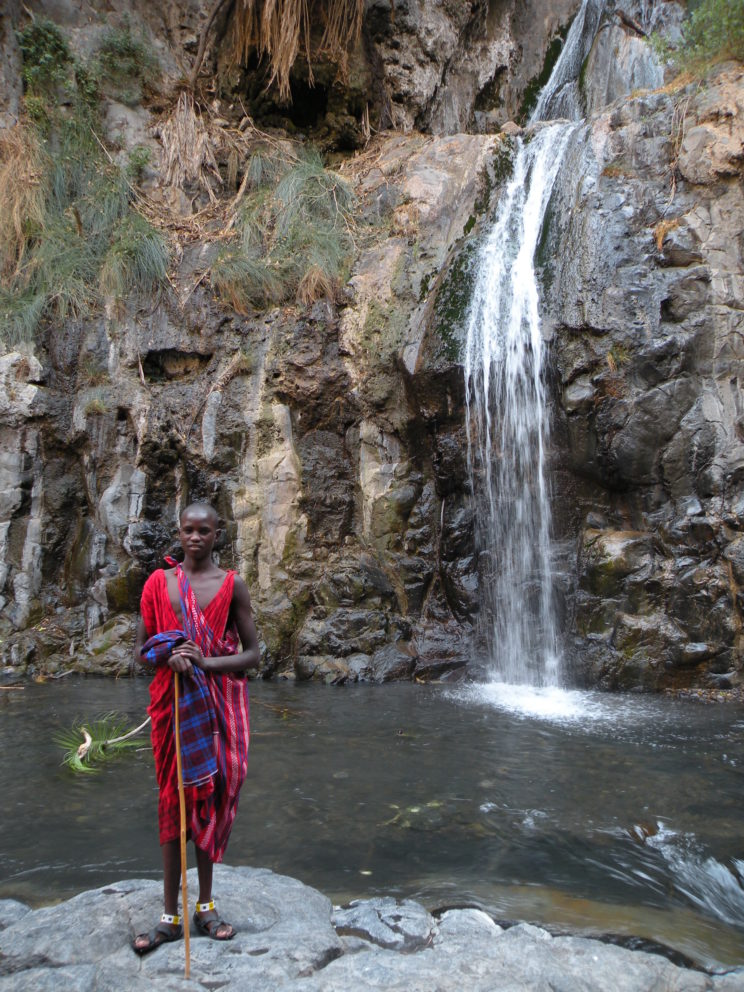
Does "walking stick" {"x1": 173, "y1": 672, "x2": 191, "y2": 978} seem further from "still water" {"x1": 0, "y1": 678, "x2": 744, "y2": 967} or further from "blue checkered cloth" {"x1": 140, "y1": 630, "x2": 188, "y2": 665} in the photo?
"still water" {"x1": 0, "y1": 678, "x2": 744, "y2": 967}

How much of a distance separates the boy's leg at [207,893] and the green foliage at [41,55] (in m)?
10.9

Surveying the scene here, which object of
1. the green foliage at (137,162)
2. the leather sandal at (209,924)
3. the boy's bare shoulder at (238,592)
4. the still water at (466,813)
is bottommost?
the still water at (466,813)

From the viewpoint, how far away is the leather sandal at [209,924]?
224 centimetres

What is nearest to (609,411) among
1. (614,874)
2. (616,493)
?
(616,493)

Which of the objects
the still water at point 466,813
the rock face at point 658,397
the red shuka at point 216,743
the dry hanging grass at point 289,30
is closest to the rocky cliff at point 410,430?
the rock face at point 658,397

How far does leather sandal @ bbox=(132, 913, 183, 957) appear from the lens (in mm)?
2158

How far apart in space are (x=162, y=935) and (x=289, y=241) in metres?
8.06

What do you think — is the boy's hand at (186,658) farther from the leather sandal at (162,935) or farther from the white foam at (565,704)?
the white foam at (565,704)

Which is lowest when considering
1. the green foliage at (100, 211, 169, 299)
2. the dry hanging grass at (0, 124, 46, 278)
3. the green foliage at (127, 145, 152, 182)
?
the green foliage at (100, 211, 169, 299)

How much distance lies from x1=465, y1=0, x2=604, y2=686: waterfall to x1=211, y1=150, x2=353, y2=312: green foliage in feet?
6.31

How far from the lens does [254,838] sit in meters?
3.31

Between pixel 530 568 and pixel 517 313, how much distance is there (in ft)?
8.23

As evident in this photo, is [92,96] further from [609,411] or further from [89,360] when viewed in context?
[609,411]

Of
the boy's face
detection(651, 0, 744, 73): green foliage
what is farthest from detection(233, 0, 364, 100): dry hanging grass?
the boy's face
